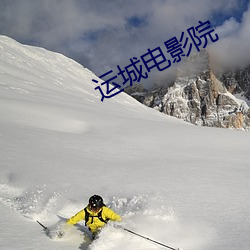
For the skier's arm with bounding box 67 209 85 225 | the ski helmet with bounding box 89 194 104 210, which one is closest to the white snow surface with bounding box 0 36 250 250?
the skier's arm with bounding box 67 209 85 225

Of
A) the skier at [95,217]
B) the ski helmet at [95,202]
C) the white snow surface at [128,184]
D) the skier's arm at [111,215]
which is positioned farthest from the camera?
the skier's arm at [111,215]

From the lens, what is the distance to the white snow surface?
5.45 meters

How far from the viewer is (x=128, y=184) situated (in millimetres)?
8008

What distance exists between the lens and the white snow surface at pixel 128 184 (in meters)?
5.45

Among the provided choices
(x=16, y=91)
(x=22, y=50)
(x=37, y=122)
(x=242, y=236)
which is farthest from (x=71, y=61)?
(x=242, y=236)

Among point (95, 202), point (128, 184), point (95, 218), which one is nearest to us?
point (95, 202)

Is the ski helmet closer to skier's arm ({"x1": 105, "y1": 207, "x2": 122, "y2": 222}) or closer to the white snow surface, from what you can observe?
skier's arm ({"x1": 105, "y1": 207, "x2": 122, "y2": 222})

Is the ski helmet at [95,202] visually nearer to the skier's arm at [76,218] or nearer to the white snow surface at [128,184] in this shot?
the skier's arm at [76,218]

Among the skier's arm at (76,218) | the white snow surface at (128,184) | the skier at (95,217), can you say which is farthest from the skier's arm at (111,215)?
the skier's arm at (76,218)

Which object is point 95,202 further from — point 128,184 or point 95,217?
point 128,184

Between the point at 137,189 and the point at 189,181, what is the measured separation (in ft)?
5.03

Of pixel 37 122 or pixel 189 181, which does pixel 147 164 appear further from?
pixel 37 122

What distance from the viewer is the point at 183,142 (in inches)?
528

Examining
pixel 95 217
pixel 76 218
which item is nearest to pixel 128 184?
pixel 95 217
